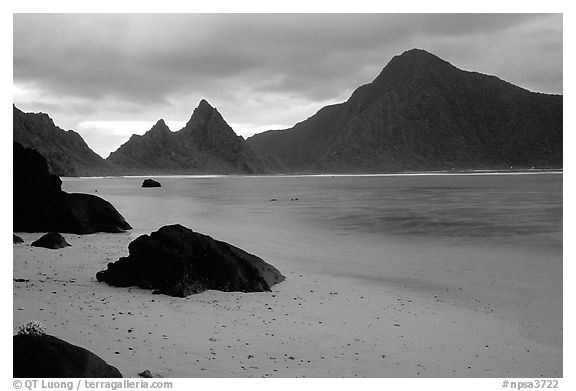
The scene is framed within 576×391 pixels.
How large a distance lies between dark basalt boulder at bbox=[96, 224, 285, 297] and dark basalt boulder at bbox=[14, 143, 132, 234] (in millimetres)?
8681

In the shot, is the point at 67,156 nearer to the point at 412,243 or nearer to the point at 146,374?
the point at 412,243

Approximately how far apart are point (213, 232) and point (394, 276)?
1095 cm

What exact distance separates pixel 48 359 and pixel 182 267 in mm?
4758

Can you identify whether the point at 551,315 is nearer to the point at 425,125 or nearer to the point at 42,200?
the point at 42,200

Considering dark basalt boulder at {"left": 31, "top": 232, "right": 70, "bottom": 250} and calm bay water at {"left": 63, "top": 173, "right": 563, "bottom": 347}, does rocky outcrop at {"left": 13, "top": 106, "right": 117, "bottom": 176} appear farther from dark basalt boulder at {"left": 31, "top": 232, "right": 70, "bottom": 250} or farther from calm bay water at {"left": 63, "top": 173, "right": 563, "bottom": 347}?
dark basalt boulder at {"left": 31, "top": 232, "right": 70, "bottom": 250}

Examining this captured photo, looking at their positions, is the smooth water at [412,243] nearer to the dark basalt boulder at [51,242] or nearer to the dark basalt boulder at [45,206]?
the dark basalt boulder at [45,206]

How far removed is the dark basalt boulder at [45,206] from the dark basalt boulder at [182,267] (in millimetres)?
8681

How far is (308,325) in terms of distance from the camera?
8102 mm

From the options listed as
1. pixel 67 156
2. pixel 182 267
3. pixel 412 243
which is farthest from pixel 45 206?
pixel 67 156

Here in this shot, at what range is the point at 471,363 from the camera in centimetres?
691

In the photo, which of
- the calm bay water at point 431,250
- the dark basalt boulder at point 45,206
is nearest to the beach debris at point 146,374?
the calm bay water at point 431,250

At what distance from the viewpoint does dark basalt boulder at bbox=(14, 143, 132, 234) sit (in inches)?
696

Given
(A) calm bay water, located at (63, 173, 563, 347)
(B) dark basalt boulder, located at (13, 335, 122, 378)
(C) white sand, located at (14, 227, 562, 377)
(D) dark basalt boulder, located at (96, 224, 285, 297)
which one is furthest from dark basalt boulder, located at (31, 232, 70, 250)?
(B) dark basalt boulder, located at (13, 335, 122, 378)
